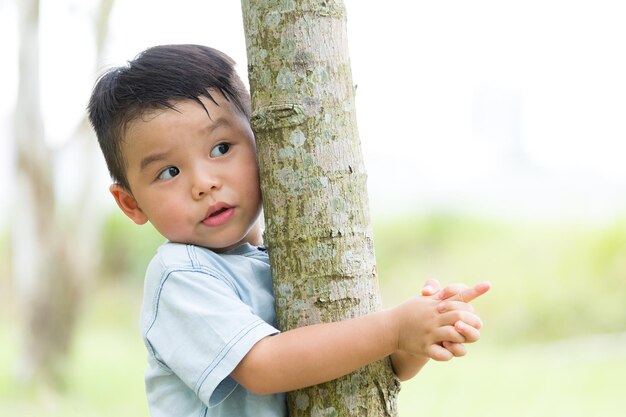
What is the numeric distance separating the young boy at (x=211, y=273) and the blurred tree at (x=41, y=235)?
4.85 metres

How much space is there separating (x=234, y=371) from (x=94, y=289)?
7758 millimetres

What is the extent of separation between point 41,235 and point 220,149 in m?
5.28

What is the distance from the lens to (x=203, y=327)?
1344 millimetres

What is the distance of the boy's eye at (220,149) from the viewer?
4.81 feet

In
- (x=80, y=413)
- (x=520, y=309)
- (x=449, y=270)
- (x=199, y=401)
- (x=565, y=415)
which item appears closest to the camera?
(x=199, y=401)

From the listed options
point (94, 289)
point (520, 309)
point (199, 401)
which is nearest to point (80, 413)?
point (94, 289)

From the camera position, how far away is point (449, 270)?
861 cm

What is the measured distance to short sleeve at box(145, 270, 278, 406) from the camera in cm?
133

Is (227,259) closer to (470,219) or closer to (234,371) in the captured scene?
(234,371)

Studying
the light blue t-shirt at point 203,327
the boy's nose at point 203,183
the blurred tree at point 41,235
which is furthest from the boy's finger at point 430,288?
the blurred tree at point 41,235

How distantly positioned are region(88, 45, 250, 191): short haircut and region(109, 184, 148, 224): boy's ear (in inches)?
0.7

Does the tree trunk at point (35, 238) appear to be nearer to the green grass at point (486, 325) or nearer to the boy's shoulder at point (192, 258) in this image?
the green grass at point (486, 325)

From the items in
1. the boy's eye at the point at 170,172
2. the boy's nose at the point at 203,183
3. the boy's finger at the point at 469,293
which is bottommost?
the boy's finger at the point at 469,293

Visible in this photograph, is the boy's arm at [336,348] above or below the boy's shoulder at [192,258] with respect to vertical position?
below
